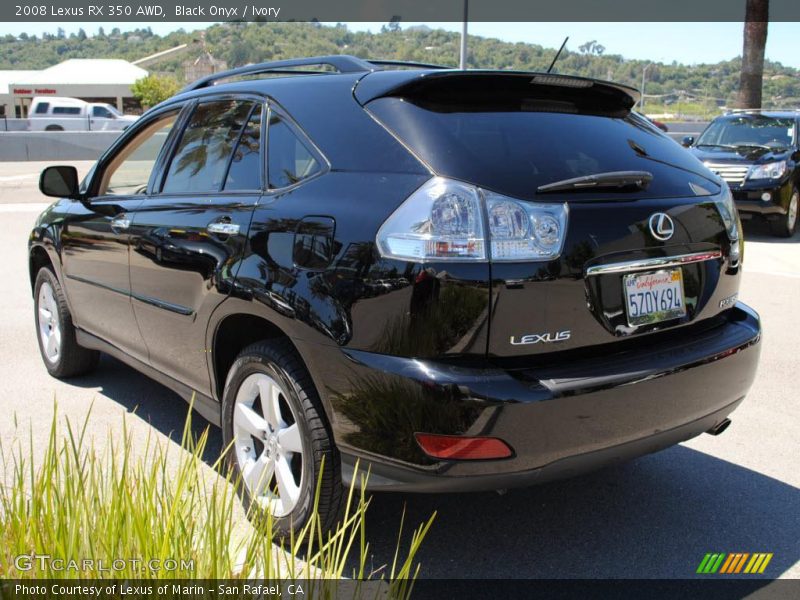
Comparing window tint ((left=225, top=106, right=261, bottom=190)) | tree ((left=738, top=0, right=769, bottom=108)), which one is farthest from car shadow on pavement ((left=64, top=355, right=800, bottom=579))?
tree ((left=738, top=0, right=769, bottom=108))

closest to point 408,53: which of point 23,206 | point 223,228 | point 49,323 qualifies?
point 23,206

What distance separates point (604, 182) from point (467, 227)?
0.58 m

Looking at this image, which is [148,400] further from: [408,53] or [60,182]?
[408,53]

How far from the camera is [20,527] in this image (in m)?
2.33

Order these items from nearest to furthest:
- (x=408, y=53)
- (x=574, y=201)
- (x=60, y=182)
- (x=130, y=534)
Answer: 1. (x=130, y=534)
2. (x=574, y=201)
3. (x=60, y=182)
4. (x=408, y=53)

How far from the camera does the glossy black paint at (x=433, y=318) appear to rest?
2629mm

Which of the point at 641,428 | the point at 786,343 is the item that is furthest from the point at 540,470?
the point at 786,343

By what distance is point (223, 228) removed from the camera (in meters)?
3.42

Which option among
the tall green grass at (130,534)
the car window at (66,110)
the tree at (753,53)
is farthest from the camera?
the car window at (66,110)

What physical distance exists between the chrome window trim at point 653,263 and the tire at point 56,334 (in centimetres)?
368

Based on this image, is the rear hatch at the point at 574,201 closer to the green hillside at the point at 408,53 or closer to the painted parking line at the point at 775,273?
the green hillside at the point at 408,53

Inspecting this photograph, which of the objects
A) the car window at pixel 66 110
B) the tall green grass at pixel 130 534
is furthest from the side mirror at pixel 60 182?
the car window at pixel 66 110

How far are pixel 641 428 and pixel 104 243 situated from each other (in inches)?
120

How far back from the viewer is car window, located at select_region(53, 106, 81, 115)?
39.7m
